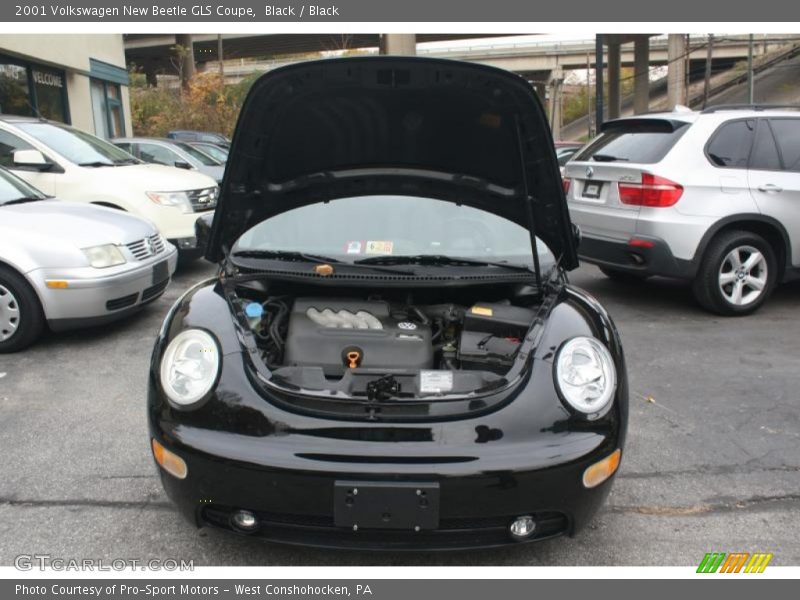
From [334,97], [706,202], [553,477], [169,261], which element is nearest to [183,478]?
[553,477]

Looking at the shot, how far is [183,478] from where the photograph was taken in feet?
7.41

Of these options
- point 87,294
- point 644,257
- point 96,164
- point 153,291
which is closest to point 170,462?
point 87,294

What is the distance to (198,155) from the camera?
39.0ft

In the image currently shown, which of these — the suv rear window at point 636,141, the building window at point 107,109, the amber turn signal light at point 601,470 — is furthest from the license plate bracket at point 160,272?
the building window at point 107,109

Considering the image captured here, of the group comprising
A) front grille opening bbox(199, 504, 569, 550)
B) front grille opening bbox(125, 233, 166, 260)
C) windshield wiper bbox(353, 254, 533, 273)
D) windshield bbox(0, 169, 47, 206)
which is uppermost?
windshield bbox(0, 169, 47, 206)

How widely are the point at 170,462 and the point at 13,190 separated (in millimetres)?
4280

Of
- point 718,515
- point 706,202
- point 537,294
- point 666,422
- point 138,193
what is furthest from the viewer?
point 138,193

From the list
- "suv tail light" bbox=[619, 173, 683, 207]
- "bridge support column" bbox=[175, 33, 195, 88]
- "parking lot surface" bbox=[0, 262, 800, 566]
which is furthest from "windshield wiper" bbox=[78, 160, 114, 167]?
"bridge support column" bbox=[175, 33, 195, 88]

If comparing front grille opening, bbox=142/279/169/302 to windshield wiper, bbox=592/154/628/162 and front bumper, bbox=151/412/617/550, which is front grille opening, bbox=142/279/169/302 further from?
windshield wiper, bbox=592/154/628/162

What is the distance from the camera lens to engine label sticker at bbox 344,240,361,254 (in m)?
3.23

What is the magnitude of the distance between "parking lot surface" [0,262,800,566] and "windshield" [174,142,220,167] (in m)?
6.81

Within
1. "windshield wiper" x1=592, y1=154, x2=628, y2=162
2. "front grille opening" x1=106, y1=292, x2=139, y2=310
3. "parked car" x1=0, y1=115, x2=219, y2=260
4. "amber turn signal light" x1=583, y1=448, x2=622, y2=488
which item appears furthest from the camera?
"parked car" x1=0, y1=115, x2=219, y2=260

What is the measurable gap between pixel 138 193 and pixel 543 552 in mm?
6031

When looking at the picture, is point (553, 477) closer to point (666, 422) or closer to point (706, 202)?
point (666, 422)
